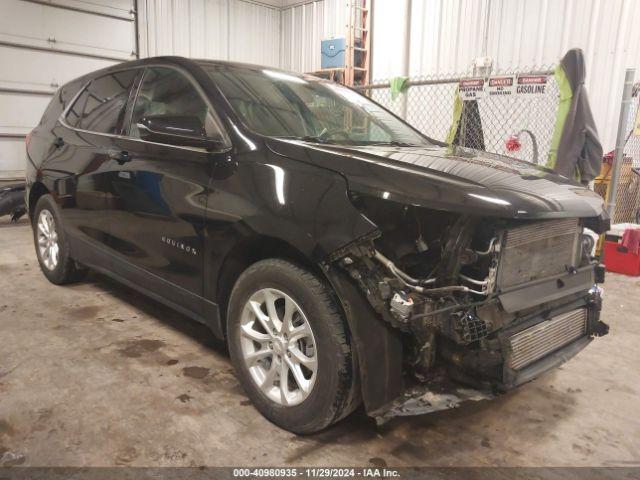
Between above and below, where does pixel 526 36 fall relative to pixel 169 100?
above

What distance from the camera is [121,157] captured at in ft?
A: 8.67

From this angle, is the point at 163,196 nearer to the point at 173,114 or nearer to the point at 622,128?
the point at 173,114

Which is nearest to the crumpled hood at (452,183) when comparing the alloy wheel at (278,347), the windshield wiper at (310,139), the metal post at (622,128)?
the windshield wiper at (310,139)

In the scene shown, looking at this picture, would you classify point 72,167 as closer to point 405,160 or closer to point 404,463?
point 405,160

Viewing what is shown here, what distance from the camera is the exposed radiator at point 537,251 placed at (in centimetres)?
164

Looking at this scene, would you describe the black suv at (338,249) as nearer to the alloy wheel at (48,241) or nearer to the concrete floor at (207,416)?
the concrete floor at (207,416)

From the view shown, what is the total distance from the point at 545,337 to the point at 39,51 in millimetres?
8499

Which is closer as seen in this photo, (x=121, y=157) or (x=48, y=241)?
(x=121, y=157)

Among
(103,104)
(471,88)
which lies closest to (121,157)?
(103,104)

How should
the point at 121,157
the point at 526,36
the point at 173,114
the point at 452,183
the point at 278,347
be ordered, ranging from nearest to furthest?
the point at 452,183 → the point at 278,347 → the point at 173,114 → the point at 121,157 → the point at 526,36

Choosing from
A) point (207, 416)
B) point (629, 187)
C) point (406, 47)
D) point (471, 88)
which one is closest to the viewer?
point (207, 416)

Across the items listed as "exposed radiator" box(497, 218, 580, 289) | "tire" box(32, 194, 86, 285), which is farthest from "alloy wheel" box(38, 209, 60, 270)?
"exposed radiator" box(497, 218, 580, 289)

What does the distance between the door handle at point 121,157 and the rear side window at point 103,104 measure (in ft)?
0.49

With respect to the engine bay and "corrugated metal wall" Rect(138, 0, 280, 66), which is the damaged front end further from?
"corrugated metal wall" Rect(138, 0, 280, 66)
